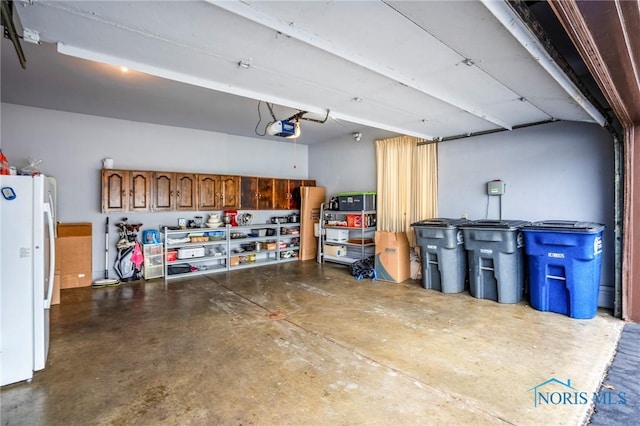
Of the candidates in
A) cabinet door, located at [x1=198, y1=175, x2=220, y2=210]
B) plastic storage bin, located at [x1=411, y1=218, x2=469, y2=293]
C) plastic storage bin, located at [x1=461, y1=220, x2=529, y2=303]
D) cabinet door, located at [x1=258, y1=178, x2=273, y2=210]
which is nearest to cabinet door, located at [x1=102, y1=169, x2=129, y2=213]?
cabinet door, located at [x1=198, y1=175, x2=220, y2=210]

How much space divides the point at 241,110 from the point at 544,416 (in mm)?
5155

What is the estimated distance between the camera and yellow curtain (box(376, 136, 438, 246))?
5574mm

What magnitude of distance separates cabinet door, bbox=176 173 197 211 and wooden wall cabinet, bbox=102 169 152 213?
49 centimetres

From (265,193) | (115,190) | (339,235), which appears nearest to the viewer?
(115,190)

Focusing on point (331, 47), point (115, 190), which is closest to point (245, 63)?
point (331, 47)

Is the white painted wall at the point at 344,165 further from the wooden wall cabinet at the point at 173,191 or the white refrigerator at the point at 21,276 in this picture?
the white refrigerator at the point at 21,276

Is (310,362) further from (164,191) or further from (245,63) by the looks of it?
(164,191)

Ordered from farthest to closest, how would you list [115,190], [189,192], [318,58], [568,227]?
[189,192] < [115,190] < [568,227] < [318,58]

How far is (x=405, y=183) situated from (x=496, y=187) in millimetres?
1615

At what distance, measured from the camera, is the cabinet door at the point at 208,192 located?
20.1ft

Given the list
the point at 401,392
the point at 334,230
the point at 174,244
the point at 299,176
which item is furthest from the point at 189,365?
the point at 299,176

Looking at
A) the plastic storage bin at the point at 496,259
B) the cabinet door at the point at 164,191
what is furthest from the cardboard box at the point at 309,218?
the plastic storage bin at the point at 496,259

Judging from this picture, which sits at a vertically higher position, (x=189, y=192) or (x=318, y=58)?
(x=318, y=58)

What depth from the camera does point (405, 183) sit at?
5875 millimetres
